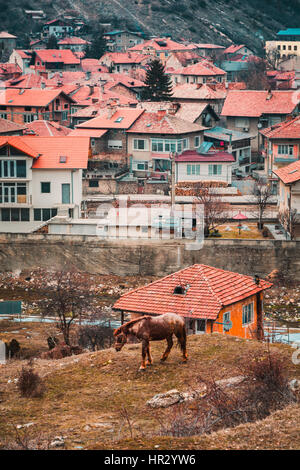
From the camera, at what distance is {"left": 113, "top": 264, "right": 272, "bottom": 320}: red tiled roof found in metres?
20.8

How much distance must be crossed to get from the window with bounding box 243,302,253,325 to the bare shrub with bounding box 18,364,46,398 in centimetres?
853

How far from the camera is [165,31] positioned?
171250mm

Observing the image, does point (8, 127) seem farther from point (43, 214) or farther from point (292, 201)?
point (292, 201)

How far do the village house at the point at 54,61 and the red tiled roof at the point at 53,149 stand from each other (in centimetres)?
8109

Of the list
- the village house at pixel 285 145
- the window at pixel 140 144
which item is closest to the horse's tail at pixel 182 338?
the village house at pixel 285 145

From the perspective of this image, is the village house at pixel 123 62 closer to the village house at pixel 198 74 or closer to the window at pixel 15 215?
the village house at pixel 198 74

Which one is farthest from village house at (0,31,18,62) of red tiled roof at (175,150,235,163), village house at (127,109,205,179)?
red tiled roof at (175,150,235,163)

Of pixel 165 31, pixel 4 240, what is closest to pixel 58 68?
pixel 165 31

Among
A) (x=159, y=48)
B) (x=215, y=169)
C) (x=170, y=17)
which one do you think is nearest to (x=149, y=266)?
(x=215, y=169)

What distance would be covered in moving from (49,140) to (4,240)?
914cm

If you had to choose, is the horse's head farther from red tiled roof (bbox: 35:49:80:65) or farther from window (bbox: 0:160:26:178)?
red tiled roof (bbox: 35:49:80:65)

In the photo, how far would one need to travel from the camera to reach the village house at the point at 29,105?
75.4 metres

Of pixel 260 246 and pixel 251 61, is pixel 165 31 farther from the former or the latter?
pixel 260 246
